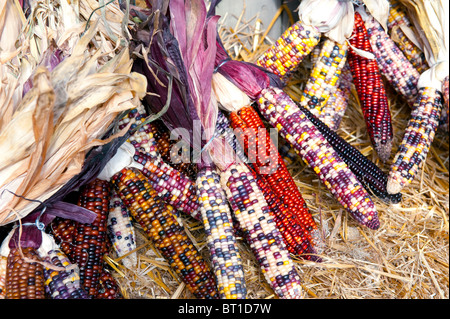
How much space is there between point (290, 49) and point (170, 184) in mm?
1091

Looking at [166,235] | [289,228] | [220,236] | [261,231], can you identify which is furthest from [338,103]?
[166,235]

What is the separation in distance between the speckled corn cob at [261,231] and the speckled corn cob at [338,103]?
798mm

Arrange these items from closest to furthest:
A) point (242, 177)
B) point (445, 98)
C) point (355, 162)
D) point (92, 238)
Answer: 1. point (92, 238)
2. point (242, 177)
3. point (355, 162)
4. point (445, 98)

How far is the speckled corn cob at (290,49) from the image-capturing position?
8.13ft

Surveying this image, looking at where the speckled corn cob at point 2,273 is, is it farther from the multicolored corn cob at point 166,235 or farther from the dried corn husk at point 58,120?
the multicolored corn cob at point 166,235

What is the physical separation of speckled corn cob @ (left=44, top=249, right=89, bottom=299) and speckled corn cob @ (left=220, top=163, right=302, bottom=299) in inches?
32.1

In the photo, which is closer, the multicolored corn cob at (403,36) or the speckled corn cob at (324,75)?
the speckled corn cob at (324,75)

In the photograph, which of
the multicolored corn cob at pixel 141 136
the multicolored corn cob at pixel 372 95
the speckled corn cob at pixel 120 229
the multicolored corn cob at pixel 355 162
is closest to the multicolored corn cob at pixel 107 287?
the speckled corn cob at pixel 120 229

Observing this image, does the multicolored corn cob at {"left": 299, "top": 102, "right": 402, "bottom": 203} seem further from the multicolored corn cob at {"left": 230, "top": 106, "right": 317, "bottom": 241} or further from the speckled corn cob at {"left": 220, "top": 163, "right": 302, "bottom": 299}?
the speckled corn cob at {"left": 220, "top": 163, "right": 302, "bottom": 299}

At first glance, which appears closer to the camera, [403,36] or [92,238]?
[92,238]

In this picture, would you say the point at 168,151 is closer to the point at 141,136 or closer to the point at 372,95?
the point at 141,136

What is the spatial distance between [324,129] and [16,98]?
1.61 m

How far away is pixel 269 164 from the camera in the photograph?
2.28 metres

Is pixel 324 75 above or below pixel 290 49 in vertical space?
below
